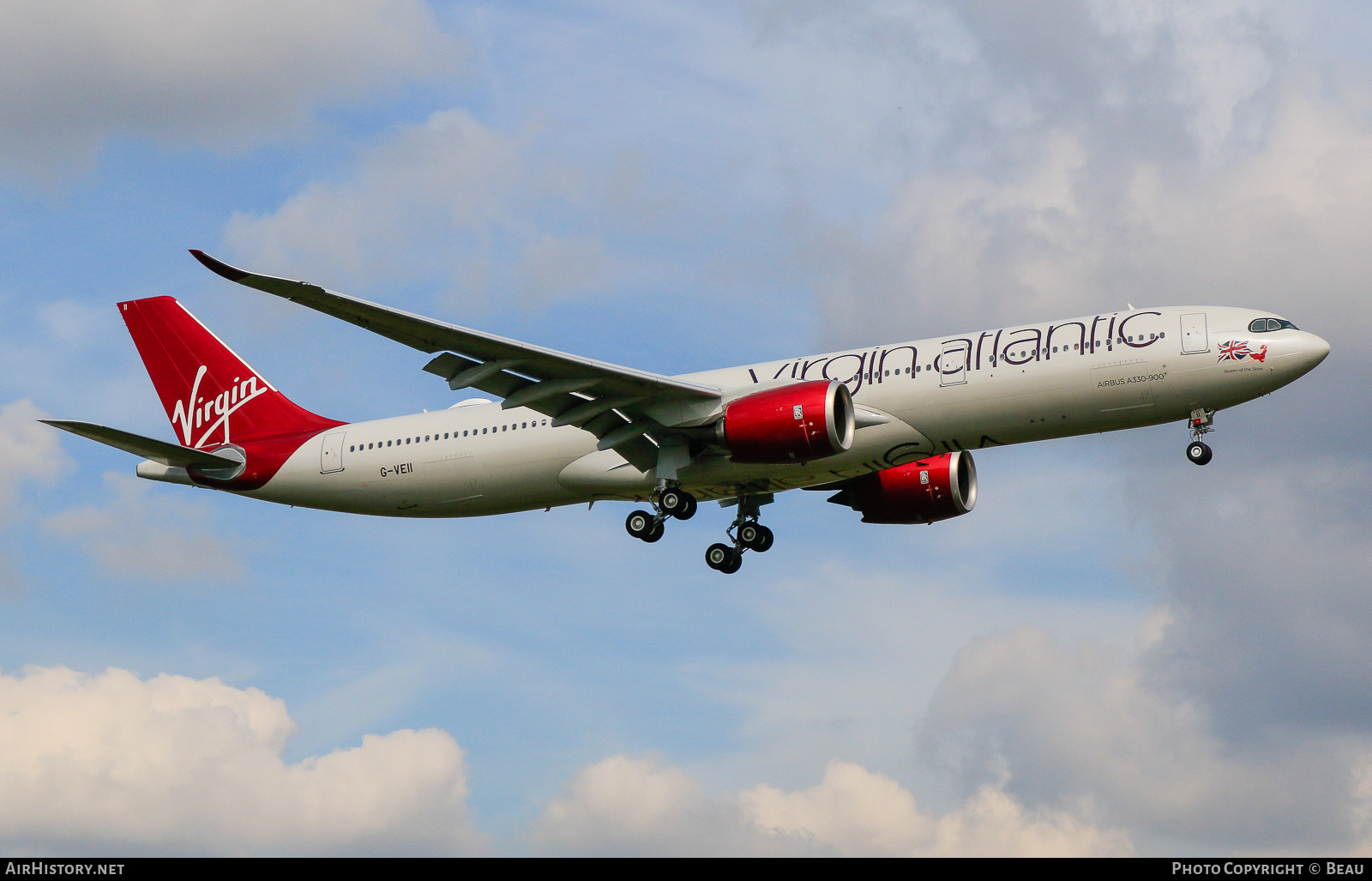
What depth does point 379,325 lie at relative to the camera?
35.6 meters

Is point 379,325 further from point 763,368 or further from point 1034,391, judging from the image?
point 1034,391

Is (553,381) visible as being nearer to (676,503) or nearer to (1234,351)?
(676,503)

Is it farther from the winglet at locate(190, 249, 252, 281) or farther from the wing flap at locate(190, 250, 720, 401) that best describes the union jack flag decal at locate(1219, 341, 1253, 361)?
the winglet at locate(190, 249, 252, 281)

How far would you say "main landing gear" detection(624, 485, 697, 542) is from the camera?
39.8m

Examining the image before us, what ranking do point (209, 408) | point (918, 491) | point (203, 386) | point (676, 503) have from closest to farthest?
1. point (676, 503)
2. point (918, 491)
3. point (209, 408)
4. point (203, 386)

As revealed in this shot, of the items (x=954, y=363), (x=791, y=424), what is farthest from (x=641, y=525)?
(x=954, y=363)

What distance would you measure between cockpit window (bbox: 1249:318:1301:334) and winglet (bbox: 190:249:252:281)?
23.0 m

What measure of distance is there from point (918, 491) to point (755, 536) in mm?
4917

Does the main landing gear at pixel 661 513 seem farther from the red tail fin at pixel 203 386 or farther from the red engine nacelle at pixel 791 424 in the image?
the red tail fin at pixel 203 386

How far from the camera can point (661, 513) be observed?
40156 millimetres

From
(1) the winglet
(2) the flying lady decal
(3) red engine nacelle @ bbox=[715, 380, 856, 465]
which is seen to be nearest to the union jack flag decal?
(2) the flying lady decal

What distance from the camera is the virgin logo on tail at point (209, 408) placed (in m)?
46.9

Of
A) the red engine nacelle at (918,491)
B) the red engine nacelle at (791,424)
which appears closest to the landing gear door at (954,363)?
the red engine nacelle at (791,424)
